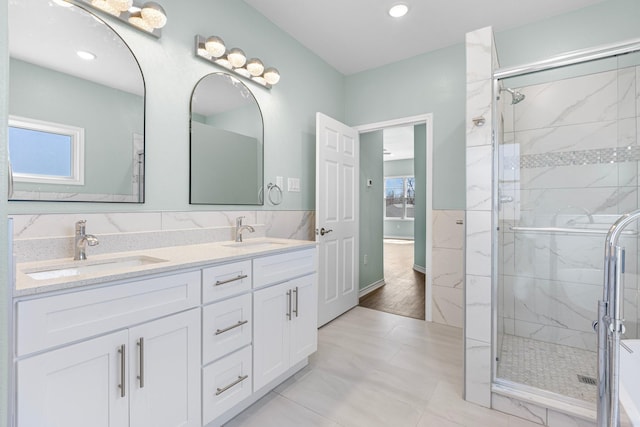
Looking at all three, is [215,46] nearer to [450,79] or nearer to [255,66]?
[255,66]

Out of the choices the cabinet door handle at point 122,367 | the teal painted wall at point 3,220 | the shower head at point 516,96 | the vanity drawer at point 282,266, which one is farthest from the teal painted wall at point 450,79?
the teal painted wall at point 3,220

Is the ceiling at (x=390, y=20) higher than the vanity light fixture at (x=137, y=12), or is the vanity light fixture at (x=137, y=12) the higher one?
the ceiling at (x=390, y=20)

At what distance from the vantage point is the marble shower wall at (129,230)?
1337mm

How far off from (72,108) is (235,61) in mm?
1121

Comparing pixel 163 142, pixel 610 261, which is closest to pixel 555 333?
pixel 610 261

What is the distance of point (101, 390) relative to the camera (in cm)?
107

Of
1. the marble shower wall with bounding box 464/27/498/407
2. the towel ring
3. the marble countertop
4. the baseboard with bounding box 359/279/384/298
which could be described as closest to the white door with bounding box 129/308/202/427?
the marble countertop

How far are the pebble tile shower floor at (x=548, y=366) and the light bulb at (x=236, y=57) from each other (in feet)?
8.97

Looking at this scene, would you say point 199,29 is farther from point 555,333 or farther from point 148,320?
point 555,333

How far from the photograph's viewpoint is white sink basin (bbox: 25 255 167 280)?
125cm

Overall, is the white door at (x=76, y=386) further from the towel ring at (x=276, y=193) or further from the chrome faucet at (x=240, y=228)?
the towel ring at (x=276, y=193)

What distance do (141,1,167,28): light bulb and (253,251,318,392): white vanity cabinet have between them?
147 cm

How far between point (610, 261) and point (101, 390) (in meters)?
1.83

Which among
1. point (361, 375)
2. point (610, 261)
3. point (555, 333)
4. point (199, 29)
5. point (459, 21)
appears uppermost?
point (459, 21)
